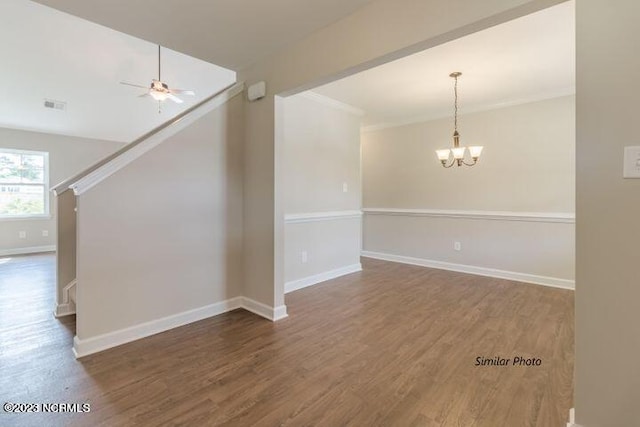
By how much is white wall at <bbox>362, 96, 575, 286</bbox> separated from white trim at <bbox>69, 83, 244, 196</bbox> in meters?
3.19

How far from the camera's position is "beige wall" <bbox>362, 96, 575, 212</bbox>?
3.74m

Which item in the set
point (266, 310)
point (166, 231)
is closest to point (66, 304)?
point (166, 231)

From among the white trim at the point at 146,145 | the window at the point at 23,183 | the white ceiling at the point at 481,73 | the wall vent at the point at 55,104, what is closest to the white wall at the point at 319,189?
the white ceiling at the point at 481,73

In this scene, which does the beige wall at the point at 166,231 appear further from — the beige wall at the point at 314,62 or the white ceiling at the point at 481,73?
the white ceiling at the point at 481,73

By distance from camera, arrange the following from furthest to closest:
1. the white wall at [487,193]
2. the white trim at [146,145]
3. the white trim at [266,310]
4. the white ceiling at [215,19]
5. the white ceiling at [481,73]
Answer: the white wall at [487,193] < the white trim at [266,310] < the white ceiling at [481,73] < the white trim at [146,145] < the white ceiling at [215,19]

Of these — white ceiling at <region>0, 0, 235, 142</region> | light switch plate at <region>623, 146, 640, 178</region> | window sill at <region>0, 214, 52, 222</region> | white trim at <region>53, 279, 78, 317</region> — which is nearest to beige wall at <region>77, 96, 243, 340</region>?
white trim at <region>53, 279, 78, 317</region>

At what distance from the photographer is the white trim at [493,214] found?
12.1ft

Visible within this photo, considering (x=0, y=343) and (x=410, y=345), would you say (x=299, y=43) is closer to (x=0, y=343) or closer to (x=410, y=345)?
(x=410, y=345)

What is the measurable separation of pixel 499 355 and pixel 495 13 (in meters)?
2.22

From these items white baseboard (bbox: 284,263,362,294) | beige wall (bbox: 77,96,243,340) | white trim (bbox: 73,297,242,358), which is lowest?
white trim (bbox: 73,297,242,358)

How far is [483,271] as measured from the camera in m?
4.29

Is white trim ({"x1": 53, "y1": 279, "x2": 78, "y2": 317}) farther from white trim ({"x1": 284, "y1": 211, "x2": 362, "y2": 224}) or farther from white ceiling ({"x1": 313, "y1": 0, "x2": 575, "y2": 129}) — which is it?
white ceiling ({"x1": 313, "y1": 0, "x2": 575, "y2": 129})

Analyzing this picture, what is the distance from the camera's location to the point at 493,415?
1543mm

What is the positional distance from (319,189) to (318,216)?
0.38 m
